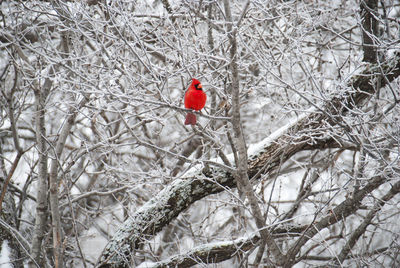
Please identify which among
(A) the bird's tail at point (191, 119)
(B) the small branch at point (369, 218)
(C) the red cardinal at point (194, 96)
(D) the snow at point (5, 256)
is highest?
(C) the red cardinal at point (194, 96)

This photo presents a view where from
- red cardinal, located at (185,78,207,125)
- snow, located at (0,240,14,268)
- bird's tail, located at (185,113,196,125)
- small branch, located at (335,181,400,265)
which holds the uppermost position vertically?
red cardinal, located at (185,78,207,125)

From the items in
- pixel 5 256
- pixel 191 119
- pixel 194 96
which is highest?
pixel 194 96

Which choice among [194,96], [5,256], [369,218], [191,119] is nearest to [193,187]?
[191,119]

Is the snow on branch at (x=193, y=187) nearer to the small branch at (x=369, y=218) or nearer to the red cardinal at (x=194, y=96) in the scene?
the red cardinal at (x=194, y=96)

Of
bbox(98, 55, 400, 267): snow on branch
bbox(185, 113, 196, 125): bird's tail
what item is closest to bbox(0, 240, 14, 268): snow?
bbox(98, 55, 400, 267): snow on branch

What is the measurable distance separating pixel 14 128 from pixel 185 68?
2752 mm

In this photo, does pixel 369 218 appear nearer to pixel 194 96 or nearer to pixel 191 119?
pixel 191 119

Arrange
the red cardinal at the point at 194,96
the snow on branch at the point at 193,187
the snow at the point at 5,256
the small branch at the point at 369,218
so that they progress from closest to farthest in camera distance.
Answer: the small branch at the point at 369,218 → the red cardinal at the point at 194,96 → the snow on branch at the point at 193,187 → the snow at the point at 5,256

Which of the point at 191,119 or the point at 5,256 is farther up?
the point at 191,119

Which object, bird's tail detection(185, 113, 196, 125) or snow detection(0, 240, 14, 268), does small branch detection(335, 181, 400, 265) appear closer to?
bird's tail detection(185, 113, 196, 125)

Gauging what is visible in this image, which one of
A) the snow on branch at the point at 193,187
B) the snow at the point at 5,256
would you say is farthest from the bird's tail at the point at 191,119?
the snow at the point at 5,256

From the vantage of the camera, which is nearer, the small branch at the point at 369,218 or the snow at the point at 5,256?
the small branch at the point at 369,218

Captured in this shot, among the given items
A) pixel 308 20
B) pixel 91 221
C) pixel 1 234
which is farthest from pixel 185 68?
pixel 91 221

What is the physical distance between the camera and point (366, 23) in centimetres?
493
